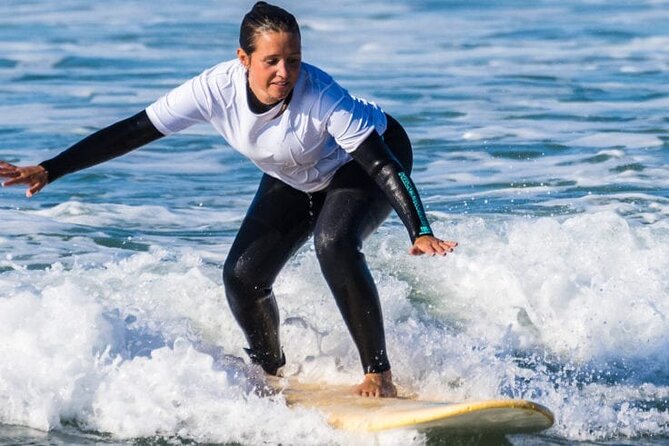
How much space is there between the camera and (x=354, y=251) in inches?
218

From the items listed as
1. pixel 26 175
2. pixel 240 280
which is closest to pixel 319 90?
pixel 240 280

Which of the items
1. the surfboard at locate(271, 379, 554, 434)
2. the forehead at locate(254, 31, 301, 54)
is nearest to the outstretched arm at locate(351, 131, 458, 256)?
the forehead at locate(254, 31, 301, 54)

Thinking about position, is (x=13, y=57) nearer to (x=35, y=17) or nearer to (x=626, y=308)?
(x=35, y=17)

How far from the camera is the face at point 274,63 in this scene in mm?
5285

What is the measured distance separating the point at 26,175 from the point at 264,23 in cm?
116

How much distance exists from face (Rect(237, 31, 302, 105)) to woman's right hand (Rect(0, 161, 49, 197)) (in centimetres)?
95

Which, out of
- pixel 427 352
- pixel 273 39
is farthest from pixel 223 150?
pixel 273 39

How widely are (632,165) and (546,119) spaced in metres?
2.37

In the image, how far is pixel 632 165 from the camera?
1120cm

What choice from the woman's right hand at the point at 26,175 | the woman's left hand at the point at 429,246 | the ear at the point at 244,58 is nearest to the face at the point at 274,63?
the ear at the point at 244,58

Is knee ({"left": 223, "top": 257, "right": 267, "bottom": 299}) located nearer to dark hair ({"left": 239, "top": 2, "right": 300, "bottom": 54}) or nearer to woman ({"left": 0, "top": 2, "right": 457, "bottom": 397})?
woman ({"left": 0, "top": 2, "right": 457, "bottom": 397})

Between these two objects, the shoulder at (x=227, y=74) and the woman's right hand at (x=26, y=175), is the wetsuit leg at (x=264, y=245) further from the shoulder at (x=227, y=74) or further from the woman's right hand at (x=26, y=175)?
the woman's right hand at (x=26, y=175)

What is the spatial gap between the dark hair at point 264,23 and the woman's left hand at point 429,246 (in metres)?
0.93

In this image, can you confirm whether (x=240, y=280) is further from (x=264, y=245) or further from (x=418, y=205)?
(x=418, y=205)
